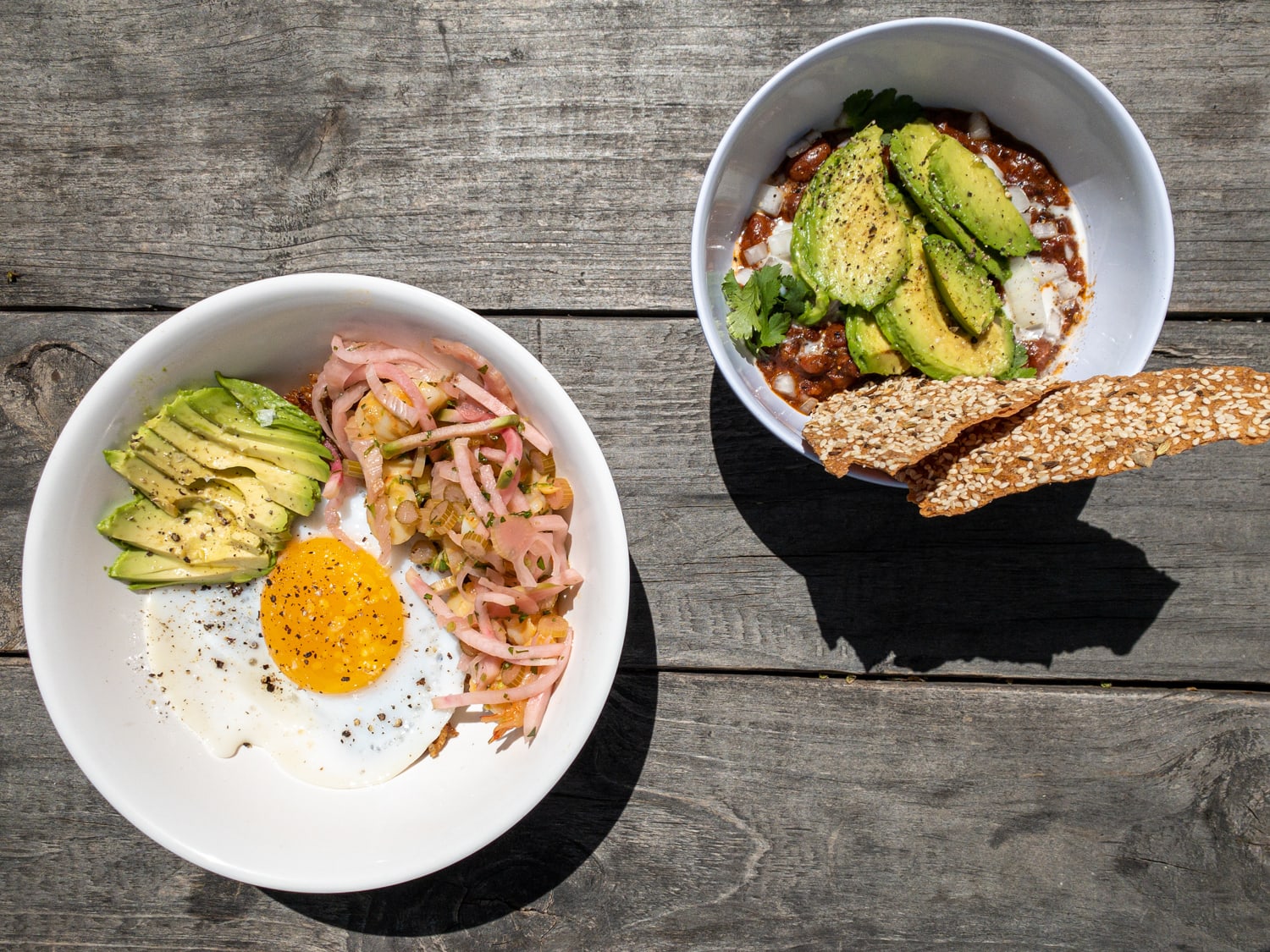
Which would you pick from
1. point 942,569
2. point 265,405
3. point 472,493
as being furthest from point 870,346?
point 265,405

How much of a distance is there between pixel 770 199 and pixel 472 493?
89 centimetres

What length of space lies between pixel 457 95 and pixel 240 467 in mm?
1003

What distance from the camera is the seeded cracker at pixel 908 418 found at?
1.41m

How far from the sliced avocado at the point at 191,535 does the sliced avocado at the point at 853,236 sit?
132 cm

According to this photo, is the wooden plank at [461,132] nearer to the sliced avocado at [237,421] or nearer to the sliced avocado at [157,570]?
the sliced avocado at [237,421]

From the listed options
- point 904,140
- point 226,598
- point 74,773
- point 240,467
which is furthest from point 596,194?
point 74,773

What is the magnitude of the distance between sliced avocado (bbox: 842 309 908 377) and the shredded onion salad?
2.17 ft

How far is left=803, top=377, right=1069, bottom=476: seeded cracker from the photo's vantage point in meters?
1.41

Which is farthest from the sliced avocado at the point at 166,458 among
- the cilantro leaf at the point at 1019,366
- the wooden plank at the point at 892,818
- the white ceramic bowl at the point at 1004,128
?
the cilantro leaf at the point at 1019,366

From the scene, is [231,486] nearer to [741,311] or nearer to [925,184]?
[741,311]

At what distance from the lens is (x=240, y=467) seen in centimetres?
173

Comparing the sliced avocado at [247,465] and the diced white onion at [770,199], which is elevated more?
the diced white onion at [770,199]

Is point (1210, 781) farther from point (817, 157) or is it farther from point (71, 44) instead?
point (71, 44)

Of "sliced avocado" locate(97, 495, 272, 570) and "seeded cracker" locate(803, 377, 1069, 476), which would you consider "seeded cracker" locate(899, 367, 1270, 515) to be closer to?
"seeded cracker" locate(803, 377, 1069, 476)
